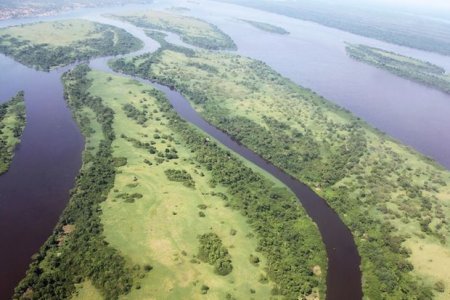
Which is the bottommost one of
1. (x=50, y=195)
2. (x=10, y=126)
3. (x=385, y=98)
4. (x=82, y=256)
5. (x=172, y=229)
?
(x=10, y=126)

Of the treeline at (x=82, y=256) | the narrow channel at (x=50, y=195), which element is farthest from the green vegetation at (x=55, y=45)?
the treeline at (x=82, y=256)

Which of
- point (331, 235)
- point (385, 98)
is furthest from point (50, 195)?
point (385, 98)

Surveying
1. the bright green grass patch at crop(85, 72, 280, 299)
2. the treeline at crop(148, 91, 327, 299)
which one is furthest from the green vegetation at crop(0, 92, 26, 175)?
the treeline at crop(148, 91, 327, 299)

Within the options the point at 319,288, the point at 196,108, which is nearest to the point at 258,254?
the point at 319,288

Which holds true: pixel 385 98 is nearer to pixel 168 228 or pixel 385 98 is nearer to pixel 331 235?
pixel 331 235

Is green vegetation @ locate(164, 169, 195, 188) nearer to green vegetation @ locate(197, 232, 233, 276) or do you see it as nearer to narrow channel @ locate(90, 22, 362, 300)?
green vegetation @ locate(197, 232, 233, 276)

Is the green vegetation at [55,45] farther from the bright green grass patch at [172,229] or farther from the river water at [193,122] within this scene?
the bright green grass patch at [172,229]
